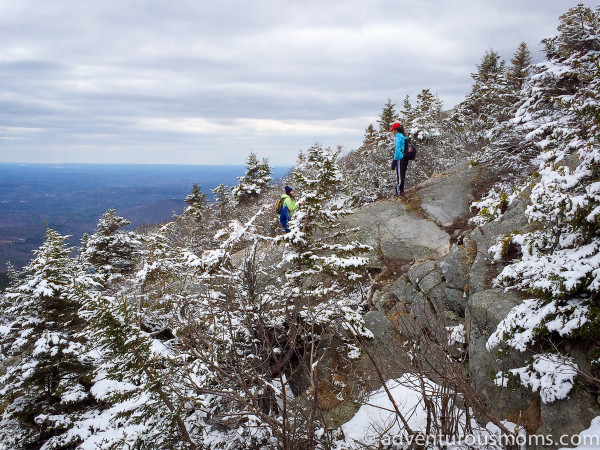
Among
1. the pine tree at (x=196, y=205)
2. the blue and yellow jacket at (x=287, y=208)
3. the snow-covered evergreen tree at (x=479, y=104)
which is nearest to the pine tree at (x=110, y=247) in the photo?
the pine tree at (x=196, y=205)

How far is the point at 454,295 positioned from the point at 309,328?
3.68 m

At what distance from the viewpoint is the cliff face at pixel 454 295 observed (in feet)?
14.6

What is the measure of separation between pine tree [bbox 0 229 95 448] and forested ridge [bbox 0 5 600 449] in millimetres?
44

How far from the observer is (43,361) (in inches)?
339

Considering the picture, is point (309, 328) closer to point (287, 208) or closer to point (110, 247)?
point (287, 208)

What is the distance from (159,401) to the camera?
6.45m

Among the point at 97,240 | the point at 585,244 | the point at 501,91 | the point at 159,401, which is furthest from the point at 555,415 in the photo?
the point at 97,240

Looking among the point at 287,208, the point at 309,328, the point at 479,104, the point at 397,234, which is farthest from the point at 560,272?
the point at 479,104

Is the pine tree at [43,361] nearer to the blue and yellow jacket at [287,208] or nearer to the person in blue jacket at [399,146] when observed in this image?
the blue and yellow jacket at [287,208]

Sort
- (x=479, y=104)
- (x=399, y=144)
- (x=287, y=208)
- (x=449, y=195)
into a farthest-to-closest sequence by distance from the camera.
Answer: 1. (x=479, y=104)
2. (x=449, y=195)
3. (x=399, y=144)
4. (x=287, y=208)

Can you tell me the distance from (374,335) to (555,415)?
4199mm

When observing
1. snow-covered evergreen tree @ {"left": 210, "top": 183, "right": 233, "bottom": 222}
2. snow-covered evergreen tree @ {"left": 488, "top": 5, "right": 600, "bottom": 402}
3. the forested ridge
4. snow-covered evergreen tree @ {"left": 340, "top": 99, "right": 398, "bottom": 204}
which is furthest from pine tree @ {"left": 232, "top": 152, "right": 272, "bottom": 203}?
snow-covered evergreen tree @ {"left": 488, "top": 5, "right": 600, "bottom": 402}

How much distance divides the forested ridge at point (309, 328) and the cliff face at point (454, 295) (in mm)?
103

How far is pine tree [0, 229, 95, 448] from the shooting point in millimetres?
8539
